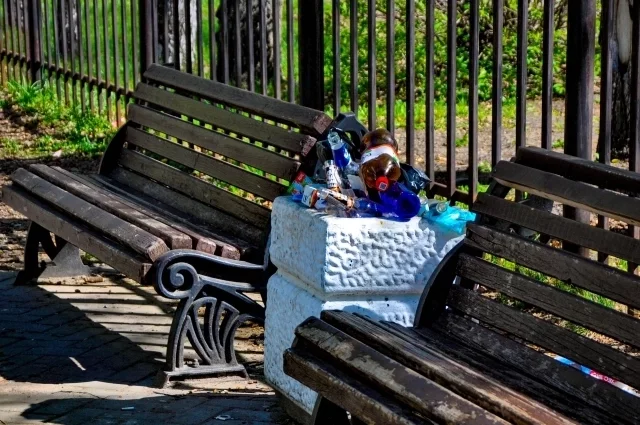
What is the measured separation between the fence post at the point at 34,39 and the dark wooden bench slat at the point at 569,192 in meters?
8.22

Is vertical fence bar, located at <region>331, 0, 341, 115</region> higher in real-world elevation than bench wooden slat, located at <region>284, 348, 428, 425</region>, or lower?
higher

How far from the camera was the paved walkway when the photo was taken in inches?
189

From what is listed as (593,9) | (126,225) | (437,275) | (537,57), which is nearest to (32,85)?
(537,57)

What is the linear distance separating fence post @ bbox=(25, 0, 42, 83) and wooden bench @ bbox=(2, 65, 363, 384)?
5.08 metres

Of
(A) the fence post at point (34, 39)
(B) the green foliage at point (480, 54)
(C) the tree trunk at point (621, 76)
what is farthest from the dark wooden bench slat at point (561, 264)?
(A) the fence post at point (34, 39)

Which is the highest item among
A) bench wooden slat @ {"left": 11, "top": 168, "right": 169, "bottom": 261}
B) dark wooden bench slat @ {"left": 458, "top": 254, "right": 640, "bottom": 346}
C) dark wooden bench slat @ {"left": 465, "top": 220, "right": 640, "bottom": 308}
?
dark wooden bench slat @ {"left": 465, "top": 220, "right": 640, "bottom": 308}

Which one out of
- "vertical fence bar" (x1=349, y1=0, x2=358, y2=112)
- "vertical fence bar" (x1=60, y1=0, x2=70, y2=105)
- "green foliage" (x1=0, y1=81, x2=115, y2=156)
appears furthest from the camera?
"vertical fence bar" (x1=60, y1=0, x2=70, y2=105)

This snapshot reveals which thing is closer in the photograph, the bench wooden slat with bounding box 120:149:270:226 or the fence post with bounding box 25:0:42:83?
the bench wooden slat with bounding box 120:149:270:226

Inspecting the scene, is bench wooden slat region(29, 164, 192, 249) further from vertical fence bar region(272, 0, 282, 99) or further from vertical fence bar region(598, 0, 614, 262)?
vertical fence bar region(598, 0, 614, 262)

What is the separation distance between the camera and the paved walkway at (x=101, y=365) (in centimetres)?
479

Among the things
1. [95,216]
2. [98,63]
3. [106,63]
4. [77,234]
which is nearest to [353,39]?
[95,216]

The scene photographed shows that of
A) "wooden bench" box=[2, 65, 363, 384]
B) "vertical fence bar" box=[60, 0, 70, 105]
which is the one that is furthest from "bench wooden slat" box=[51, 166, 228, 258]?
"vertical fence bar" box=[60, 0, 70, 105]

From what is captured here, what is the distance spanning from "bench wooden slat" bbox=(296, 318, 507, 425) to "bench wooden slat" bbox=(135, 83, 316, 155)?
1529 mm

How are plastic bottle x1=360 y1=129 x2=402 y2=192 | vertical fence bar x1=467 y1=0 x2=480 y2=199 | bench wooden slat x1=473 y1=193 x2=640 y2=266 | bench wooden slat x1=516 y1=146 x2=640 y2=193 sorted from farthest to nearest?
vertical fence bar x1=467 y1=0 x2=480 y2=199 < plastic bottle x1=360 y1=129 x2=402 y2=192 < bench wooden slat x1=516 y1=146 x2=640 y2=193 < bench wooden slat x1=473 y1=193 x2=640 y2=266
